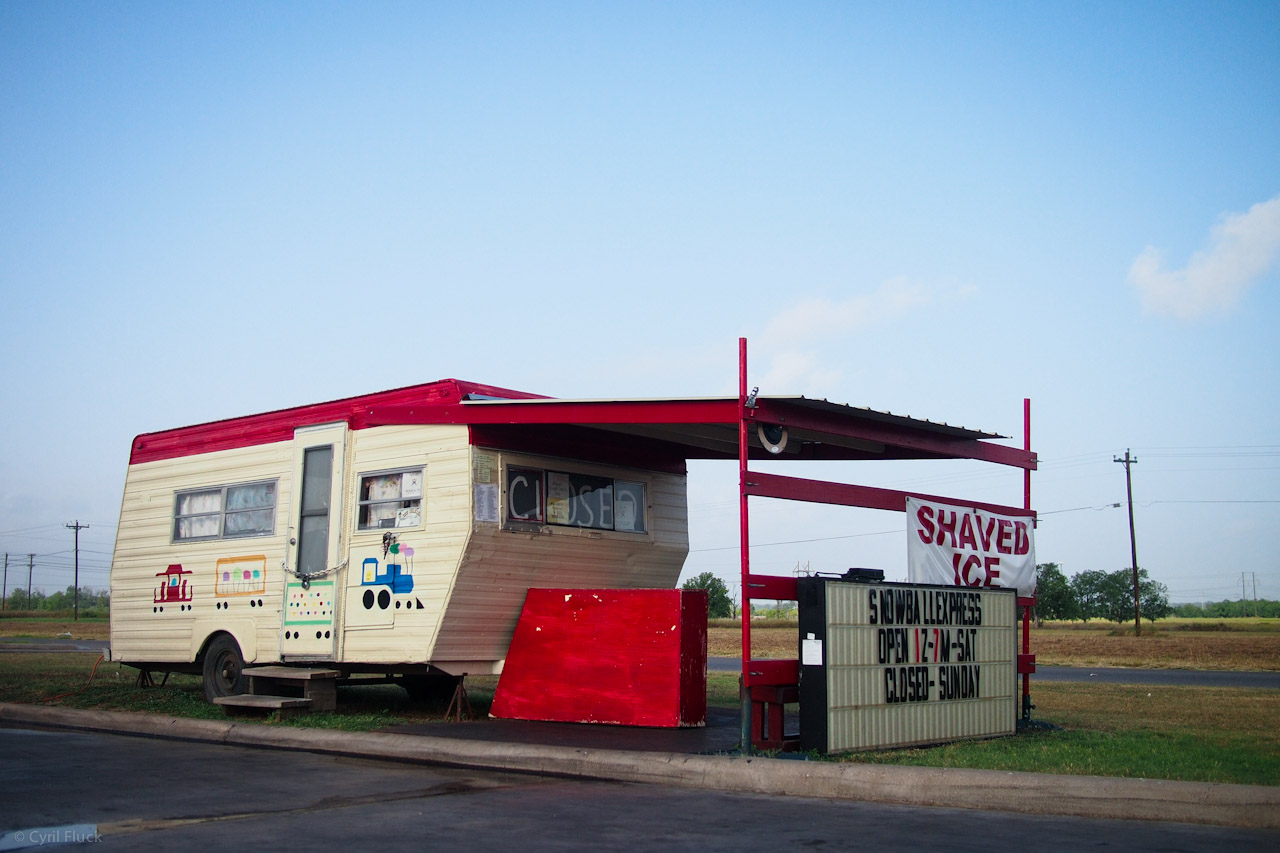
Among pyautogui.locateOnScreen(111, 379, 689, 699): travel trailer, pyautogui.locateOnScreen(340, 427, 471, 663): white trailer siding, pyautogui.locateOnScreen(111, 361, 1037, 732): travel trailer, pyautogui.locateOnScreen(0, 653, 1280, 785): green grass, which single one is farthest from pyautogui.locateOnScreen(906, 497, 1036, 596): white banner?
pyautogui.locateOnScreen(340, 427, 471, 663): white trailer siding

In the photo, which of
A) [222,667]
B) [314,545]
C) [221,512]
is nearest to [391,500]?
[314,545]

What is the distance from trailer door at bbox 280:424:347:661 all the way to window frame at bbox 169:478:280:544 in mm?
419

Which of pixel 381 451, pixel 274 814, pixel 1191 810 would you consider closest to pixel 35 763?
pixel 274 814

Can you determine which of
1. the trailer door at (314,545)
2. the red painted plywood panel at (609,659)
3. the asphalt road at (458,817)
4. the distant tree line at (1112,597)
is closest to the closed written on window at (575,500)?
the red painted plywood panel at (609,659)

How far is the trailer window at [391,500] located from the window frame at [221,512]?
1474mm

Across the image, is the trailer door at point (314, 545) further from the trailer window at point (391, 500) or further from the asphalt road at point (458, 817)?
the asphalt road at point (458, 817)

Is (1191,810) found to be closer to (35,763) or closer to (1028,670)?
(1028,670)

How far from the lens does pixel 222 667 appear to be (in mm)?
14320

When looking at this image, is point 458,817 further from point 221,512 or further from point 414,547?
point 221,512

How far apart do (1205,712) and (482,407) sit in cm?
967

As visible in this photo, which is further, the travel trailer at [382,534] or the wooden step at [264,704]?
the wooden step at [264,704]

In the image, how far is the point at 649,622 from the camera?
1184cm

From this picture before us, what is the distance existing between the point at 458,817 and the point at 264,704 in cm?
580

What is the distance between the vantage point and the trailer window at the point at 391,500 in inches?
492
